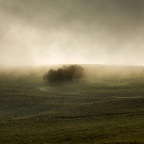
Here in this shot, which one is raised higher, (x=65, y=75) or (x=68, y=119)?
(x=65, y=75)

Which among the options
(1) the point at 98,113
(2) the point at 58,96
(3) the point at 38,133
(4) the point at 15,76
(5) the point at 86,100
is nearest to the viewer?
(3) the point at 38,133

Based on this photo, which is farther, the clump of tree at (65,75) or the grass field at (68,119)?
the clump of tree at (65,75)

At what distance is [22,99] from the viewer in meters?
84.8

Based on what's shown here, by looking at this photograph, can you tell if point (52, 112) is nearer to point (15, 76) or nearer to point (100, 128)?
point (100, 128)

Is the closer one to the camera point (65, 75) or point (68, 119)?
point (68, 119)

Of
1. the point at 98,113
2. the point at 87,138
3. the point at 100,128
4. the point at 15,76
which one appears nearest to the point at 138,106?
the point at 98,113

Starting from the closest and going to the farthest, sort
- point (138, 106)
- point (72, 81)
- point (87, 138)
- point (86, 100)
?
point (87, 138)
point (138, 106)
point (86, 100)
point (72, 81)

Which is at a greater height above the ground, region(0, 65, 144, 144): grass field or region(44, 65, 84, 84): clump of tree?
region(44, 65, 84, 84): clump of tree

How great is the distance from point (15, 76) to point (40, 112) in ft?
257

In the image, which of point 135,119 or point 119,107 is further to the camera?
point 119,107

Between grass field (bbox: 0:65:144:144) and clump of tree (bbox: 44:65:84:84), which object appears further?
clump of tree (bbox: 44:65:84:84)

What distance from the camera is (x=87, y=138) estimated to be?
1871 inches

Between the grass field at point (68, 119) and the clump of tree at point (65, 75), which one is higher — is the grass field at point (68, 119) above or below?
below

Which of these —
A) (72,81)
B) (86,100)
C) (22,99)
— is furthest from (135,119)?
(72,81)
